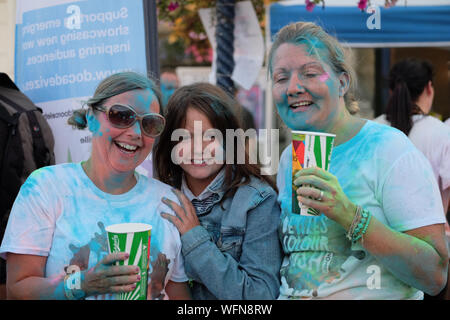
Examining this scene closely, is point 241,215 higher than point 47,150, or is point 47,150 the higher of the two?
point 47,150

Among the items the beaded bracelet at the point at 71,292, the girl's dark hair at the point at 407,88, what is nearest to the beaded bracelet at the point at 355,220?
the beaded bracelet at the point at 71,292

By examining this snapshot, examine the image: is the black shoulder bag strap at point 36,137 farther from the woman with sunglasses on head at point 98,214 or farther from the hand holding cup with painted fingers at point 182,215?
the hand holding cup with painted fingers at point 182,215

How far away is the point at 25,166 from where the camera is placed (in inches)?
105

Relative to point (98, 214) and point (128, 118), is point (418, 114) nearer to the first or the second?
point (128, 118)

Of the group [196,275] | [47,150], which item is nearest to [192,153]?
[196,275]

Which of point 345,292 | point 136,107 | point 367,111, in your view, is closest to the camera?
point 345,292

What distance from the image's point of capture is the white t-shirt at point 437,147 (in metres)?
2.77

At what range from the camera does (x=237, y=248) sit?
182cm

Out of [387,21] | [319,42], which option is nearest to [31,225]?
[319,42]

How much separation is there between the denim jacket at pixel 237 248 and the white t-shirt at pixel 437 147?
1411mm

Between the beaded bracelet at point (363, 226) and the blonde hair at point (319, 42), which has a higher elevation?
the blonde hair at point (319, 42)

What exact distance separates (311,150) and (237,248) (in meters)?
0.54

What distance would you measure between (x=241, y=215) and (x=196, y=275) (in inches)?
11.8
